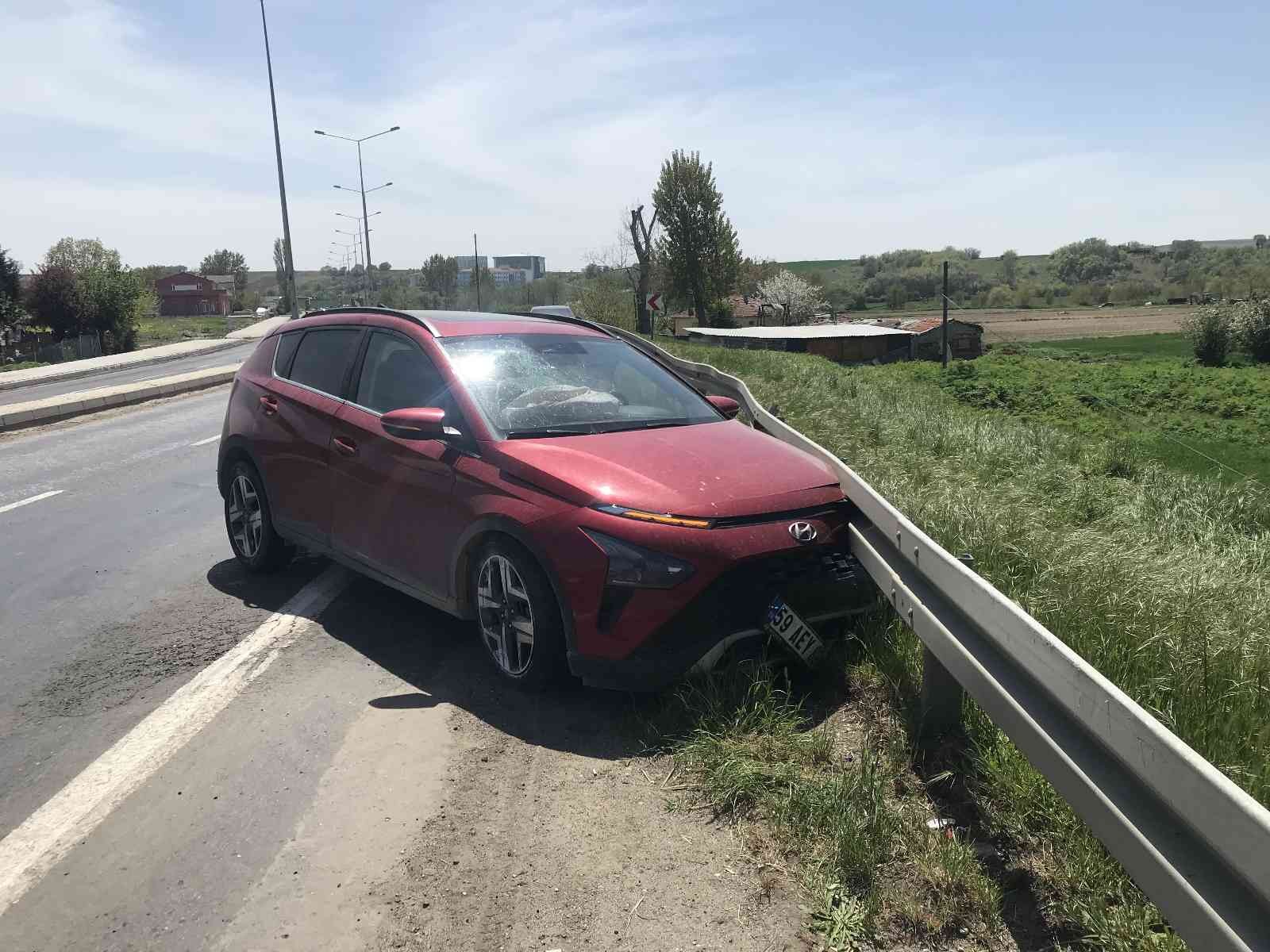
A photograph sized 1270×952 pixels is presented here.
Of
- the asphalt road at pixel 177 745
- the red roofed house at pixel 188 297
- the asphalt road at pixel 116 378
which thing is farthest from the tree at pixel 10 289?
the red roofed house at pixel 188 297

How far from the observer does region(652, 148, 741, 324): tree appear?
91688mm

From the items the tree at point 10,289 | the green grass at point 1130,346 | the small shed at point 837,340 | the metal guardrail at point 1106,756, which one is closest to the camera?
the metal guardrail at point 1106,756

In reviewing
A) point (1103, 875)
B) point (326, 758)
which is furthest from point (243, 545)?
point (1103, 875)

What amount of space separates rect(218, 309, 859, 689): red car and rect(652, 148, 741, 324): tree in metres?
88.1

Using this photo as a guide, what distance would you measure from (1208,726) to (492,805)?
2.41 metres

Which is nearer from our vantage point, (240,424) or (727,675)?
(727,675)

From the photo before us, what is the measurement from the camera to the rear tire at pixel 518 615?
438cm

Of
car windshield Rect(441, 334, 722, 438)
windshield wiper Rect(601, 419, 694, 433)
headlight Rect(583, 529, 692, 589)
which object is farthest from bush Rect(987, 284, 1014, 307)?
headlight Rect(583, 529, 692, 589)

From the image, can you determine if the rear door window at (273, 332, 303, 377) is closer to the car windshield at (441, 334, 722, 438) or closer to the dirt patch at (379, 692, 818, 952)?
the car windshield at (441, 334, 722, 438)

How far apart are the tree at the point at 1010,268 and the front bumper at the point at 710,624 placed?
540 ft

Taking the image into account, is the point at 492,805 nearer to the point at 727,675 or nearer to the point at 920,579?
the point at 727,675

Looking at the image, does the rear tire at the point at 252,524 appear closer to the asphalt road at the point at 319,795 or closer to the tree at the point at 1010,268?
the asphalt road at the point at 319,795

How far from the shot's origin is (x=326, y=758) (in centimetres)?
408

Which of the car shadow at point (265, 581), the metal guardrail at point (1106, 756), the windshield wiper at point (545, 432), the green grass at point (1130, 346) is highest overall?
the windshield wiper at point (545, 432)
